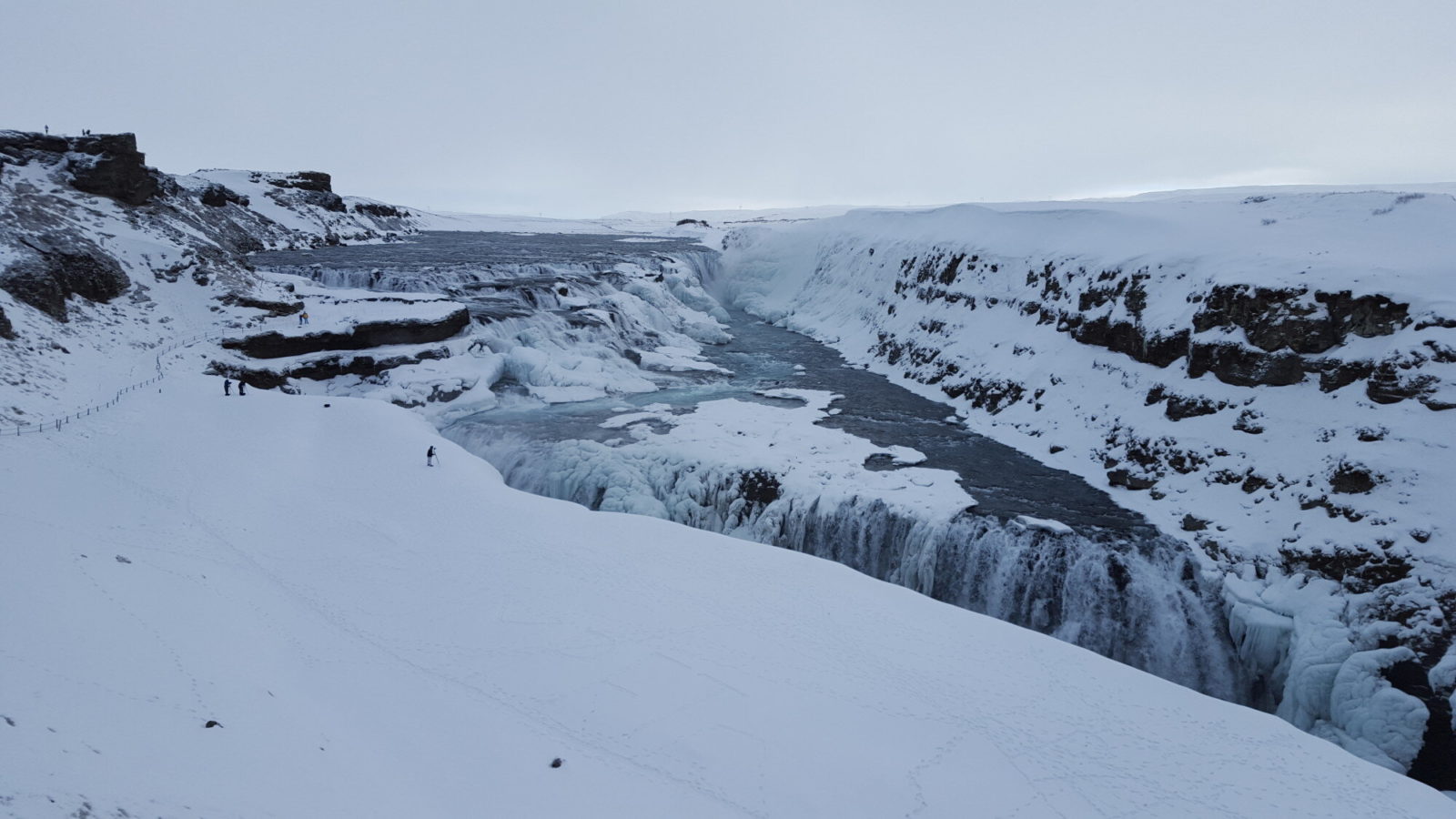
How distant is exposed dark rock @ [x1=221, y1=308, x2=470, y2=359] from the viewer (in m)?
28.9

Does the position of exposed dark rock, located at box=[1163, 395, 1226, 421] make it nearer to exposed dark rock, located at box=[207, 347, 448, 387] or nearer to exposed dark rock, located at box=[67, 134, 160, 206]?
exposed dark rock, located at box=[207, 347, 448, 387]

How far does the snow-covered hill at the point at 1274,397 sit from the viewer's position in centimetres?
1320

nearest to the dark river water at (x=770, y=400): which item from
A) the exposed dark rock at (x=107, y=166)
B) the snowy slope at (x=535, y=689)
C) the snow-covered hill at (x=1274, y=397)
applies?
the snow-covered hill at (x=1274, y=397)

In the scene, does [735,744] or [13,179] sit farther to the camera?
[13,179]

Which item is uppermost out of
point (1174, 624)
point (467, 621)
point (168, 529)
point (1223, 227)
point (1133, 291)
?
point (1223, 227)

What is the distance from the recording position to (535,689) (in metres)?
10.4

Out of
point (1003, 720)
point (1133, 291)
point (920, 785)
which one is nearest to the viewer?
point (920, 785)

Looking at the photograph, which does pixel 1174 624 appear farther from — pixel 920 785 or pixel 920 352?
pixel 920 352

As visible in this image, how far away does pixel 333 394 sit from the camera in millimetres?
28062

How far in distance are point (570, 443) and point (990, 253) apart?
22662 millimetres

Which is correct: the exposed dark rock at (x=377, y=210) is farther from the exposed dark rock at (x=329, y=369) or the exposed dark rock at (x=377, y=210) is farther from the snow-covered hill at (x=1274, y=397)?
the snow-covered hill at (x=1274, y=397)

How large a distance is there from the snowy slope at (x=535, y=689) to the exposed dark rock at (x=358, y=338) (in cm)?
1418

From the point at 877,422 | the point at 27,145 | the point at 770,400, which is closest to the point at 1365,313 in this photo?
the point at 877,422

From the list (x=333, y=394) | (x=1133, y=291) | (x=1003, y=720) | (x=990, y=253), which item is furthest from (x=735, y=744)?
(x=990, y=253)
